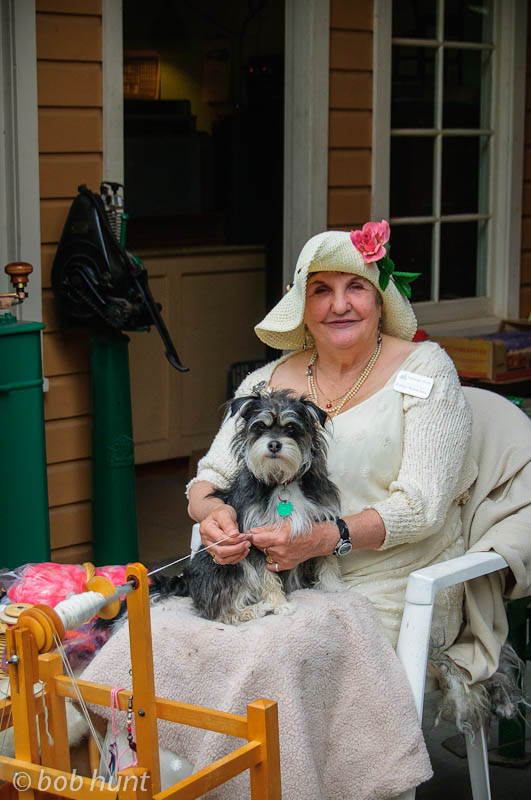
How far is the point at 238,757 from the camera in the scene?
1785 millimetres

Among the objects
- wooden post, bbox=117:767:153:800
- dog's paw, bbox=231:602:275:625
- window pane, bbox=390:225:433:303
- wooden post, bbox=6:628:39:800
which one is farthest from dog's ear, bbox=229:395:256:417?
window pane, bbox=390:225:433:303

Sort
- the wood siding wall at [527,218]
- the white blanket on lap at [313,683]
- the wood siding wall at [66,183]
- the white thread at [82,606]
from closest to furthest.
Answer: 1. the white thread at [82,606]
2. the white blanket on lap at [313,683]
3. the wood siding wall at [66,183]
4. the wood siding wall at [527,218]

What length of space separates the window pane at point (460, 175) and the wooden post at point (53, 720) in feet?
14.0

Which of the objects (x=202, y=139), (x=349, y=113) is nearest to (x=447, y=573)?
(x=349, y=113)

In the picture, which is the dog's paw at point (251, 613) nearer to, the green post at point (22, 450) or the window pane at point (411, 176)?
the green post at point (22, 450)

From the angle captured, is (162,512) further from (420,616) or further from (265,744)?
(265,744)

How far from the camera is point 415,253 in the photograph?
5633 millimetres

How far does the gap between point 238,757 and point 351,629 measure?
632 mm

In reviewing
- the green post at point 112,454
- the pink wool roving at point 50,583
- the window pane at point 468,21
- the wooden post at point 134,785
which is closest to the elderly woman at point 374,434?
the pink wool roving at point 50,583

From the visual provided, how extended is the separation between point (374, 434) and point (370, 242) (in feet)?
1.50

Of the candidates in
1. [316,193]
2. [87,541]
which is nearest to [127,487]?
[87,541]

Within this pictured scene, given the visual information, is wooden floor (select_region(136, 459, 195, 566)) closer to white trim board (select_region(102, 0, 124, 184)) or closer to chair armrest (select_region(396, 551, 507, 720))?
white trim board (select_region(102, 0, 124, 184))

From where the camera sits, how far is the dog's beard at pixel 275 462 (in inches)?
93.6

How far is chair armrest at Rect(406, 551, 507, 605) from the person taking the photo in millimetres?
2424
